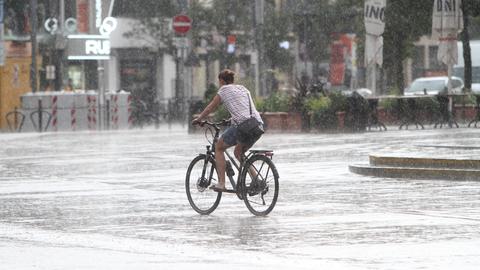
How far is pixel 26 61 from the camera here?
5906 cm

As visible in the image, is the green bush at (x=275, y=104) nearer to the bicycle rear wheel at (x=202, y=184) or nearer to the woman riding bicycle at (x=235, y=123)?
the bicycle rear wheel at (x=202, y=184)

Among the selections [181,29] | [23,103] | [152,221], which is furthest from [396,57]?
[152,221]

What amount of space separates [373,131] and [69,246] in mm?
27180

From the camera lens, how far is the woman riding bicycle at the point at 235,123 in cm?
1680

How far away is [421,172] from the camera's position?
73.8 ft

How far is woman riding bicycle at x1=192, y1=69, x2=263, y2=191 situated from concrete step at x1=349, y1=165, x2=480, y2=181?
5.83 metres

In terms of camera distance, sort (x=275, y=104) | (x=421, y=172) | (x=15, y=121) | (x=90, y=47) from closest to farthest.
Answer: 1. (x=421, y=172)
2. (x=275, y=104)
3. (x=15, y=121)
4. (x=90, y=47)

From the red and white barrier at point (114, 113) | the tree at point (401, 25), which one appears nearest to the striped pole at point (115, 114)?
the red and white barrier at point (114, 113)

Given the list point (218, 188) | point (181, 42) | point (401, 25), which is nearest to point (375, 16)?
point (181, 42)

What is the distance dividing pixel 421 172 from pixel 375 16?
72.5ft

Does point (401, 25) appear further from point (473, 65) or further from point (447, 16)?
point (473, 65)

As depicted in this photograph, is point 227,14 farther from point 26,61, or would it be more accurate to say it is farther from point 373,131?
point 373,131

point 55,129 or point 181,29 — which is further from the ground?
point 181,29

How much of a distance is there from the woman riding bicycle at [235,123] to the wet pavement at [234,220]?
0.64 m
